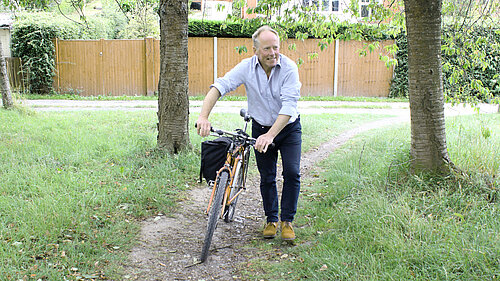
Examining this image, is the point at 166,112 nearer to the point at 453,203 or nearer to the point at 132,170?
the point at 132,170

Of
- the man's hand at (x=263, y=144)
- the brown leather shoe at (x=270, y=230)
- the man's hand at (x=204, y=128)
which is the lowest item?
the brown leather shoe at (x=270, y=230)

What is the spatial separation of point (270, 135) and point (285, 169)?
603mm

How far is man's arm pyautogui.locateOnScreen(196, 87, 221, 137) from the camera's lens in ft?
13.1

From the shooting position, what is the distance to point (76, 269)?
3898mm

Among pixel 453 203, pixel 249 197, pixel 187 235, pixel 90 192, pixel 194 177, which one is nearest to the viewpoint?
pixel 453 203

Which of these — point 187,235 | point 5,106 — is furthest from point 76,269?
point 5,106

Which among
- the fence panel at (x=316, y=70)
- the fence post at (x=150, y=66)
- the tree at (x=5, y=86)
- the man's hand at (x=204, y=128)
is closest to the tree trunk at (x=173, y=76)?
the man's hand at (x=204, y=128)

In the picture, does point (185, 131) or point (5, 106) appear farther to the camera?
point (5, 106)

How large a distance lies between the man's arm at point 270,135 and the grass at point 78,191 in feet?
5.35

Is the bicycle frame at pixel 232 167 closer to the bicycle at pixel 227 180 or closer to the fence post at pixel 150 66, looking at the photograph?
the bicycle at pixel 227 180

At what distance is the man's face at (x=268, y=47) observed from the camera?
4.20 meters

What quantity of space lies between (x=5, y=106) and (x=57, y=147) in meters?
4.73

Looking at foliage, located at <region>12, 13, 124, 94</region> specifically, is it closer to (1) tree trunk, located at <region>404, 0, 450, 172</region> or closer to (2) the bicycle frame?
(2) the bicycle frame

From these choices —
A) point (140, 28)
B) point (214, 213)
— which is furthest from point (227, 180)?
point (140, 28)
